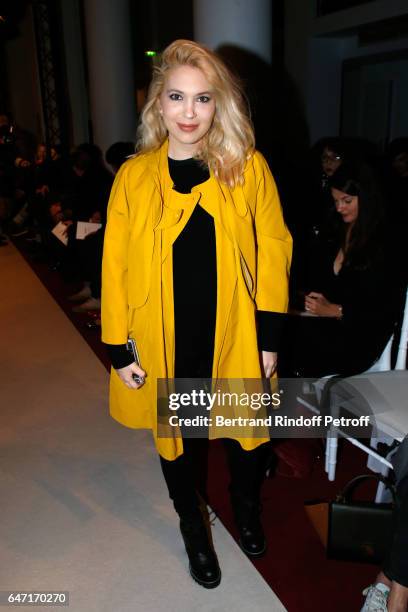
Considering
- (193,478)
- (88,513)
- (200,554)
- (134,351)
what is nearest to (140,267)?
(134,351)

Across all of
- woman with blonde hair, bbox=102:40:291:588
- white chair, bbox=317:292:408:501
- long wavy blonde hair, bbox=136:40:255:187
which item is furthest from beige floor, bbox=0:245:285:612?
long wavy blonde hair, bbox=136:40:255:187

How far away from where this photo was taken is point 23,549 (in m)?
1.90

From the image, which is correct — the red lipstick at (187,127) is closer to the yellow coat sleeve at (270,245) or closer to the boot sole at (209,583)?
the yellow coat sleeve at (270,245)

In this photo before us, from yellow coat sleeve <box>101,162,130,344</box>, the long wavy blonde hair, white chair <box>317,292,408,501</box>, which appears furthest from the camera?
white chair <box>317,292,408,501</box>

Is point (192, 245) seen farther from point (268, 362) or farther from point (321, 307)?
point (321, 307)

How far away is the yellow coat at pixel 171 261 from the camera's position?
150cm

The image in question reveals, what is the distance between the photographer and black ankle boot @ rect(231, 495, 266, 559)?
1843mm

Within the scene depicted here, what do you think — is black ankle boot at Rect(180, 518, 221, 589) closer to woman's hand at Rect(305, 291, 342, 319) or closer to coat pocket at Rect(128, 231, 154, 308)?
Answer: coat pocket at Rect(128, 231, 154, 308)

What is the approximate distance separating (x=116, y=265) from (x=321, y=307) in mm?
1010

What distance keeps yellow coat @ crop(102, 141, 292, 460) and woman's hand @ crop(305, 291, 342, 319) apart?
0.62 meters

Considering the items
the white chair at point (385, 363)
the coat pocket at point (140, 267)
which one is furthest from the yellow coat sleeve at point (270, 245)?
the white chair at point (385, 363)

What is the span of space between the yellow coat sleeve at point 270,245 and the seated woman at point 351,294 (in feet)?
1.81

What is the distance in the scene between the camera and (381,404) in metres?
1.86

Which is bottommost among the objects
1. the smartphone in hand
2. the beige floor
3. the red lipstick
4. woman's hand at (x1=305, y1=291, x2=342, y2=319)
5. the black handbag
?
the beige floor
